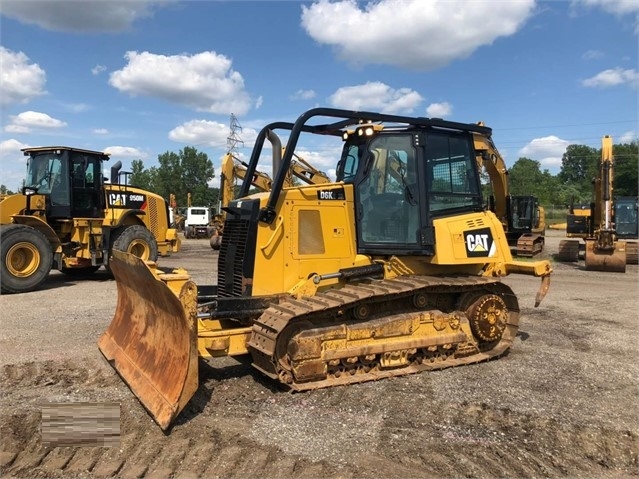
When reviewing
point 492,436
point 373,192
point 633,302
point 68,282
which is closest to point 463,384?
point 492,436

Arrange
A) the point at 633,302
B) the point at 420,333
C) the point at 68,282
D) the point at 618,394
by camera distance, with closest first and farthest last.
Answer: the point at 618,394
the point at 420,333
the point at 633,302
the point at 68,282

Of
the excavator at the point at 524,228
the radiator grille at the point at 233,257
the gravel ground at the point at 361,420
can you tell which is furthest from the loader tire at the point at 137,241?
the excavator at the point at 524,228

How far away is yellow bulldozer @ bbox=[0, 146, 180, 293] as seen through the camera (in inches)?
468

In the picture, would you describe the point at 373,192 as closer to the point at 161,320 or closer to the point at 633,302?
the point at 161,320

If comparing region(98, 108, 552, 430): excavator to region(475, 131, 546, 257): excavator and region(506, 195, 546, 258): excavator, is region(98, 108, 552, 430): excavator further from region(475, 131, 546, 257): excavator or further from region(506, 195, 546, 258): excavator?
region(506, 195, 546, 258): excavator

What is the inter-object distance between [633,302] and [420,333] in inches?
303

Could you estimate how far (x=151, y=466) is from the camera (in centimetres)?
380

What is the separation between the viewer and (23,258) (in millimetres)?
11969

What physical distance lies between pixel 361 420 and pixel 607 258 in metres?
15.4

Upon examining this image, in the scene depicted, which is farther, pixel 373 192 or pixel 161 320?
pixel 373 192

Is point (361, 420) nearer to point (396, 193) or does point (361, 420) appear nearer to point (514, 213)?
point (396, 193)

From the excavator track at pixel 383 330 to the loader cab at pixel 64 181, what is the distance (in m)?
9.54

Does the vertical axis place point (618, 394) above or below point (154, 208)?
below

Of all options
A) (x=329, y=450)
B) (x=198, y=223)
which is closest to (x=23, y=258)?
(x=329, y=450)
